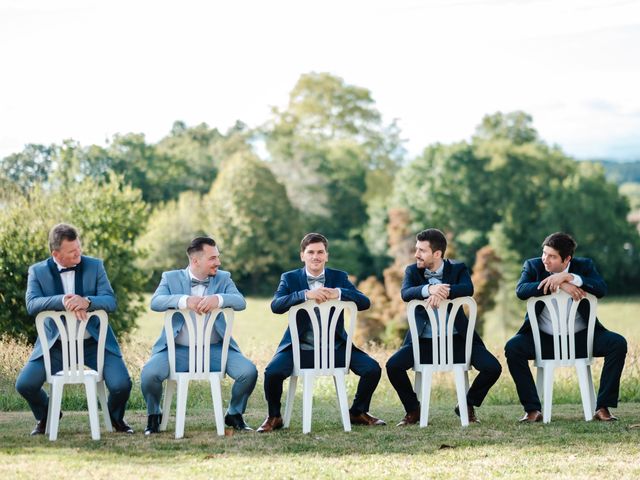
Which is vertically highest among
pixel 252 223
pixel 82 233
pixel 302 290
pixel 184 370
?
pixel 252 223

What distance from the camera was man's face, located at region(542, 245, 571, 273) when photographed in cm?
820

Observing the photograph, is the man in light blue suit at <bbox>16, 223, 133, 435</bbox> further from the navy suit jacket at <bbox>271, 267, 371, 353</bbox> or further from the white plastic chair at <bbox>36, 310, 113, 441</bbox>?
the navy suit jacket at <bbox>271, 267, 371, 353</bbox>

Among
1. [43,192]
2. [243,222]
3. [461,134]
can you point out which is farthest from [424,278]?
[461,134]

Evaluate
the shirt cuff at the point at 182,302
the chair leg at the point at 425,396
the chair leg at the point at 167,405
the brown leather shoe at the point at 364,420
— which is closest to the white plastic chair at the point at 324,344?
the brown leather shoe at the point at 364,420

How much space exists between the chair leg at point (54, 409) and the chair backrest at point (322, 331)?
1.75 metres

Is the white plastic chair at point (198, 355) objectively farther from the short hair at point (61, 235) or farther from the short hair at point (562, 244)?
the short hair at point (562, 244)

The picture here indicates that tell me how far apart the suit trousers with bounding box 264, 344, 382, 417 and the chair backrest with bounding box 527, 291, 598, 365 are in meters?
1.30

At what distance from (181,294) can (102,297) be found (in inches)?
23.2

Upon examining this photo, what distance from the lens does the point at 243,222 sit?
5706 cm

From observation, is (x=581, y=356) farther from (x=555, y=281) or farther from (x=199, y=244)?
(x=199, y=244)

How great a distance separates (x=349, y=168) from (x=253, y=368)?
56.8 m

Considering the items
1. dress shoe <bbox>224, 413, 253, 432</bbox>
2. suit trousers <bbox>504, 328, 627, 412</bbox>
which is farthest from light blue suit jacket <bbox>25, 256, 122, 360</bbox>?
suit trousers <bbox>504, 328, 627, 412</bbox>

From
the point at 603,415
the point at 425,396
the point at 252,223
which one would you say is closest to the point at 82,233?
the point at 425,396

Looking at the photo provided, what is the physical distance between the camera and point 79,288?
777cm
